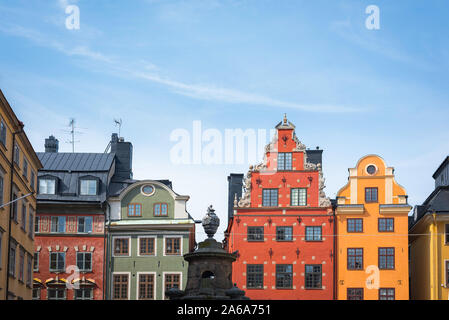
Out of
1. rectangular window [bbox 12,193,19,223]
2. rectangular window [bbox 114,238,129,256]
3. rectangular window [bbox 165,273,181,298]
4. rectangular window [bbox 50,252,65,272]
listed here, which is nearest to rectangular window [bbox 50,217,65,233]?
rectangular window [bbox 50,252,65,272]

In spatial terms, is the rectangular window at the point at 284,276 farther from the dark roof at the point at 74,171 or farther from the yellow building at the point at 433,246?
the dark roof at the point at 74,171

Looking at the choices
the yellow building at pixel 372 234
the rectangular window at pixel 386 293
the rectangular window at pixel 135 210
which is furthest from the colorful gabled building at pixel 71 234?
the rectangular window at pixel 386 293

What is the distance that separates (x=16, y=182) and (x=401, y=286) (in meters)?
30.3

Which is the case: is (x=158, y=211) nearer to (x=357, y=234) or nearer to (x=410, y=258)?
(x=357, y=234)

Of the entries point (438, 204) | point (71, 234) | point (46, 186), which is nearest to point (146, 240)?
point (71, 234)

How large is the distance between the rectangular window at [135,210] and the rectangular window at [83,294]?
688cm

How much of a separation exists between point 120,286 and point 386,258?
21.1 m

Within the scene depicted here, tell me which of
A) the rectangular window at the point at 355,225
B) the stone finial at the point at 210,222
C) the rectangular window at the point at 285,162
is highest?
the rectangular window at the point at 285,162

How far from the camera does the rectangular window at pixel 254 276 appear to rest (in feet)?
207

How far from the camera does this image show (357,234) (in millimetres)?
63594

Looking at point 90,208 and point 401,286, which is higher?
point 90,208

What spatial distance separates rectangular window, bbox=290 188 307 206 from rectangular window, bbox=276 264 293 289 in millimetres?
4974

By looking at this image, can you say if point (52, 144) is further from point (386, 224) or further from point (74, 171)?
point (386, 224)
